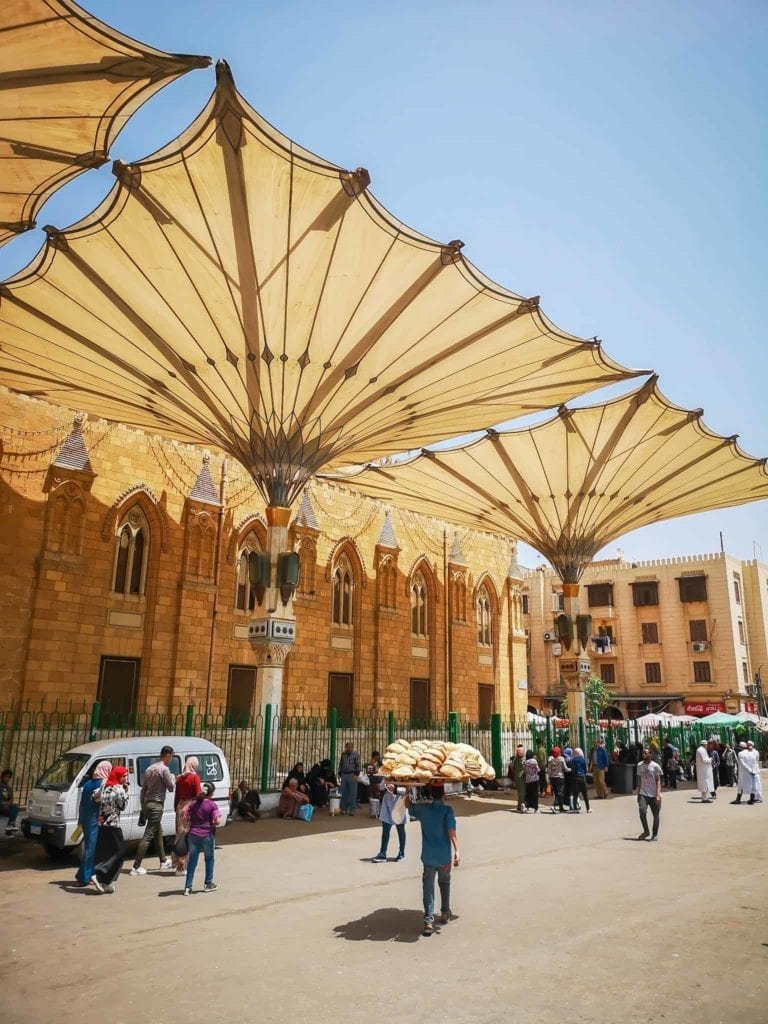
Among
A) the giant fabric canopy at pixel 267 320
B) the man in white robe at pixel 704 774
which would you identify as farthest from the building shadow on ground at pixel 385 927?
the man in white robe at pixel 704 774

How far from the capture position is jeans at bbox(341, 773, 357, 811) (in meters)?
15.4

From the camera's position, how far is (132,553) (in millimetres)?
19422

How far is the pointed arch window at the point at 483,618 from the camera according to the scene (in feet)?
99.2

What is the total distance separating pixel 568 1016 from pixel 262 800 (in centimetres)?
1079

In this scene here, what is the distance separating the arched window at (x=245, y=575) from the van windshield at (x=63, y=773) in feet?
35.2

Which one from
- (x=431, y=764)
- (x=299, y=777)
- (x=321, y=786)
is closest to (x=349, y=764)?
(x=321, y=786)

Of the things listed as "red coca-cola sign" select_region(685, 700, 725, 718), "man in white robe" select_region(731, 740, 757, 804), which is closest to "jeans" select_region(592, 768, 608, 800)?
"man in white robe" select_region(731, 740, 757, 804)

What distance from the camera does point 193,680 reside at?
64.3 feet

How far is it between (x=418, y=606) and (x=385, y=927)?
21266 mm

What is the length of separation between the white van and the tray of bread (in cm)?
370

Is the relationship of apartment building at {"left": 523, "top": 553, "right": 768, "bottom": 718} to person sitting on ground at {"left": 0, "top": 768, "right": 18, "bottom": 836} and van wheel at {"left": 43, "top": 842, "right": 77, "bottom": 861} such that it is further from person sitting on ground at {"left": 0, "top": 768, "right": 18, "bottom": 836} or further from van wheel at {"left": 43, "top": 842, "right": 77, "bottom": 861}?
van wheel at {"left": 43, "top": 842, "right": 77, "bottom": 861}

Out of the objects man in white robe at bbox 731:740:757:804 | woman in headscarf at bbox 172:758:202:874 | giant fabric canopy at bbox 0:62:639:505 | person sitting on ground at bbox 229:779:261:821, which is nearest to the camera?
woman in headscarf at bbox 172:758:202:874

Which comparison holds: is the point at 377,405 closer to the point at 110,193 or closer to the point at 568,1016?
the point at 110,193

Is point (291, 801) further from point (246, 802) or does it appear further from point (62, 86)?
point (62, 86)
